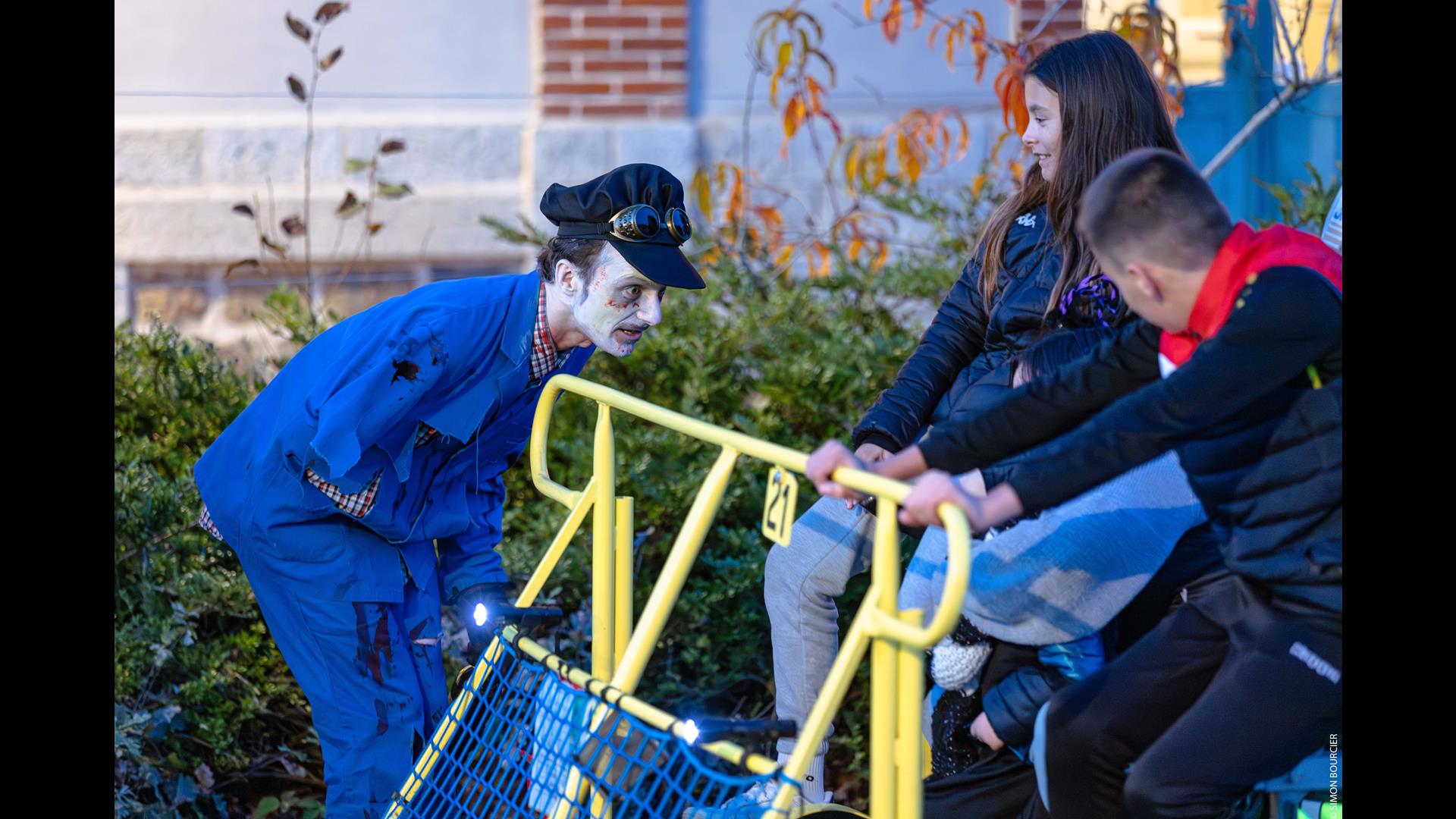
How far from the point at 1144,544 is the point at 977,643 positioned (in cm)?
40

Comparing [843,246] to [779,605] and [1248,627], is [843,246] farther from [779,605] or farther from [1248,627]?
[1248,627]

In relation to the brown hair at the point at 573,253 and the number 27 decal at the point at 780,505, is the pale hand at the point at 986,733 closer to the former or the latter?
the number 27 decal at the point at 780,505

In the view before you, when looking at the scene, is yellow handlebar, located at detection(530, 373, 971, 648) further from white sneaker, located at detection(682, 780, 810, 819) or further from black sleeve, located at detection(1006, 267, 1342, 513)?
white sneaker, located at detection(682, 780, 810, 819)

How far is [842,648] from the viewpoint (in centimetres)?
266

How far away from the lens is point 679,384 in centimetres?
489

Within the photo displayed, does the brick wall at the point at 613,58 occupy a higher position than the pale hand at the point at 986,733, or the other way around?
the brick wall at the point at 613,58

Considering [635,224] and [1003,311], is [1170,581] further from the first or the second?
[635,224]

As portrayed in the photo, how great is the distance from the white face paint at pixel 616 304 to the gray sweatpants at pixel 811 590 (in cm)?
57

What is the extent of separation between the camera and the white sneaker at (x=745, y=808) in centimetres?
270

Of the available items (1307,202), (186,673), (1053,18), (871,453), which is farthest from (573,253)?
(1053,18)

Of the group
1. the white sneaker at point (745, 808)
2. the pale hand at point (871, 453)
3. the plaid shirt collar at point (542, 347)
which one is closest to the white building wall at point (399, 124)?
the plaid shirt collar at point (542, 347)

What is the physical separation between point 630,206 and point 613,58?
4.17 meters

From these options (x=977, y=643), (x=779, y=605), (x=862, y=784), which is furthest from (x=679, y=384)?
(x=977, y=643)

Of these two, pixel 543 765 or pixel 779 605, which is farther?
pixel 779 605
